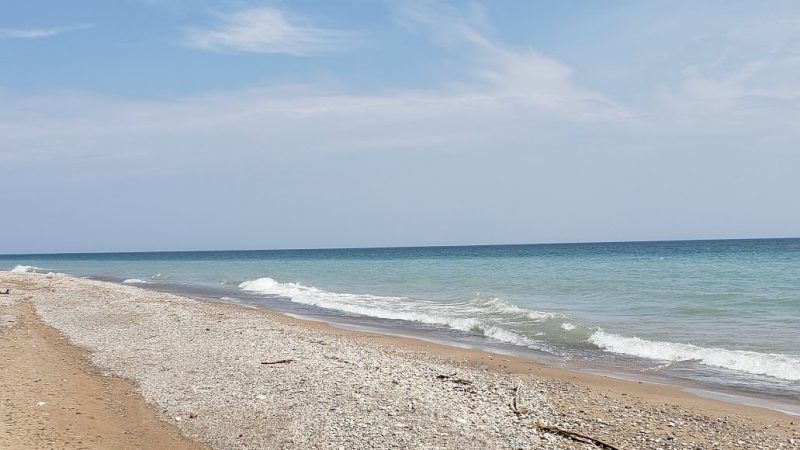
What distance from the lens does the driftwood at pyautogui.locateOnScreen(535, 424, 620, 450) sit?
7.59 metres

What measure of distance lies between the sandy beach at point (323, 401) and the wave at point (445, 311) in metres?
4.13

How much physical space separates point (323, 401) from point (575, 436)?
3.46 metres

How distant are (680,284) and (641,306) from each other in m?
7.75

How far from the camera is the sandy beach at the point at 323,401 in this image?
7.74m

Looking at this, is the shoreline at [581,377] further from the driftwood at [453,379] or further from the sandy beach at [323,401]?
the driftwood at [453,379]

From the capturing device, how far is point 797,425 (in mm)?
8797

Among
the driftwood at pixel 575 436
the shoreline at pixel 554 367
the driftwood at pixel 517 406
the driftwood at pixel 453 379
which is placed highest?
the driftwood at pixel 453 379

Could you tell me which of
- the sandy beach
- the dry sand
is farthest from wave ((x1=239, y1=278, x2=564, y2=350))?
the dry sand

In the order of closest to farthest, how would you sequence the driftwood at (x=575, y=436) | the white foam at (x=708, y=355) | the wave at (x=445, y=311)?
the driftwood at (x=575, y=436), the white foam at (x=708, y=355), the wave at (x=445, y=311)

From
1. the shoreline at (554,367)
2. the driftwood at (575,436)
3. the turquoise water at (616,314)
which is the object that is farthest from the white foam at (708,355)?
the driftwood at (575,436)

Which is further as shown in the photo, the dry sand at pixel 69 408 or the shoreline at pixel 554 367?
the shoreline at pixel 554 367

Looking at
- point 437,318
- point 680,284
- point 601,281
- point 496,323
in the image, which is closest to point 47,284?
point 437,318

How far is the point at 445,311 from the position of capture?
75.2ft

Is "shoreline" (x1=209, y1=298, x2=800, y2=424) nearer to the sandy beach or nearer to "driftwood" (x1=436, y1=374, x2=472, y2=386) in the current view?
the sandy beach
